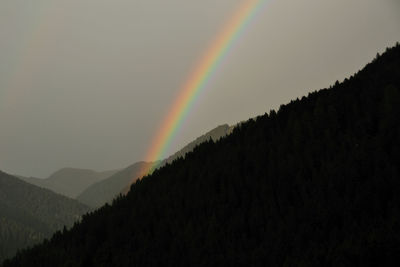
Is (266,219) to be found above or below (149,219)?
below

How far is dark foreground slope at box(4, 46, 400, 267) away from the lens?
11769 centimetres

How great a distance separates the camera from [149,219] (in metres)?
185

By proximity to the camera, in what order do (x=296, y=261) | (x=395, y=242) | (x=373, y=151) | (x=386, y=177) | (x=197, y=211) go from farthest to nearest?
(x=197, y=211), (x=373, y=151), (x=386, y=177), (x=296, y=261), (x=395, y=242)

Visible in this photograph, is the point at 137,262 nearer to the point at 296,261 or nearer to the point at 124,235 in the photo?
the point at 124,235

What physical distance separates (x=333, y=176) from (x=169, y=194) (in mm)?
77287

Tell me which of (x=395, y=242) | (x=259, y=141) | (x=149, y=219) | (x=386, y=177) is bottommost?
(x=395, y=242)

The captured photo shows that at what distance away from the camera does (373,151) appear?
142 meters

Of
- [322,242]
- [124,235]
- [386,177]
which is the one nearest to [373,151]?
[386,177]

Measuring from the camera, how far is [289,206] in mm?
144750

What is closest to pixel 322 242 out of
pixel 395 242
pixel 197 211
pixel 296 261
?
pixel 296 261

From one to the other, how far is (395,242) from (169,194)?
113m

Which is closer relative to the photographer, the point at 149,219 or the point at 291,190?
the point at 291,190

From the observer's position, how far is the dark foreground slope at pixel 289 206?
118 metres

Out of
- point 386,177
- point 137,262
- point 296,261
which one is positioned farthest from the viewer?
point 137,262
